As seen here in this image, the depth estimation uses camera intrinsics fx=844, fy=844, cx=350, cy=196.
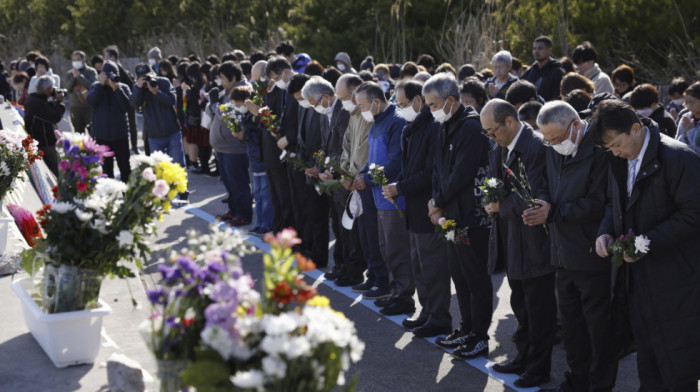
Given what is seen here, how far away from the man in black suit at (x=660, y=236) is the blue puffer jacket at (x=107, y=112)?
10.2 m

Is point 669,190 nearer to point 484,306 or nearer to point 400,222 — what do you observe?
point 484,306

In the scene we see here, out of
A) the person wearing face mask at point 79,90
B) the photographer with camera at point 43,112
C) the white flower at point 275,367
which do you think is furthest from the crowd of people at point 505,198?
the person wearing face mask at point 79,90

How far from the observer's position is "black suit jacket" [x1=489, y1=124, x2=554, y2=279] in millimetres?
6383

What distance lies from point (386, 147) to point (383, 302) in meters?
1.60

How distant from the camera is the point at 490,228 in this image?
729 centimetres

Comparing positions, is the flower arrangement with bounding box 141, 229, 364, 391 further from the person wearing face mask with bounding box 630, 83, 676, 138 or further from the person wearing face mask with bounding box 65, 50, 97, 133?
the person wearing face mask with bounding box 65, 50, 97, 133

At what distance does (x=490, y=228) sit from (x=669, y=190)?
2160 mm

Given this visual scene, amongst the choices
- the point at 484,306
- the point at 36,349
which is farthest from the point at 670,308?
the point at 36,349

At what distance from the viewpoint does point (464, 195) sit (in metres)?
7.25

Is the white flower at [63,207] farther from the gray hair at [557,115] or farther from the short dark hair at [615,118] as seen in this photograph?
the short dark hair at [615,118]

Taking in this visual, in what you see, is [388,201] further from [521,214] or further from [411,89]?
[521,214]

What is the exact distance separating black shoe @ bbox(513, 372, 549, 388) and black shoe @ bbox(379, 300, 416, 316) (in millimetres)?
2005

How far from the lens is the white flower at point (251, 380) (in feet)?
11.1


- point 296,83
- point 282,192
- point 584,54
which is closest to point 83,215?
point 296,83
